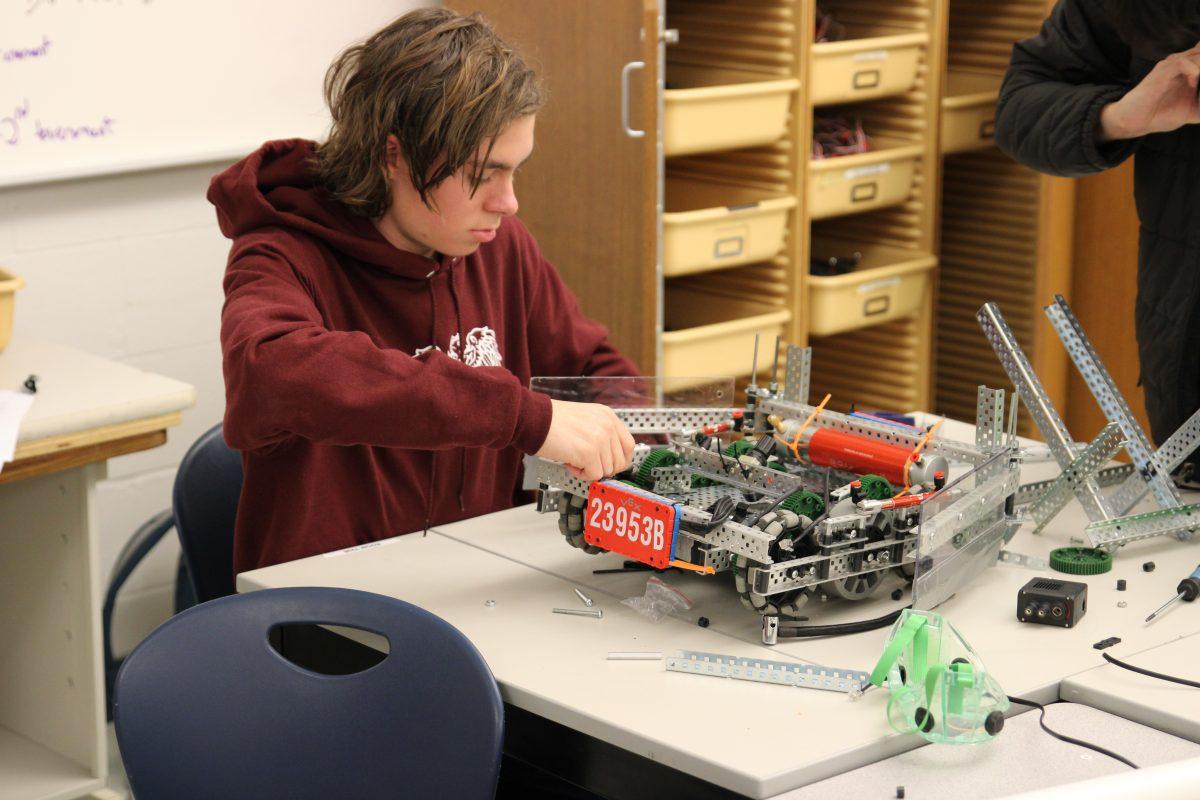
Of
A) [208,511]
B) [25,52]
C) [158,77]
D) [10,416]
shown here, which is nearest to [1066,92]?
[208,511]

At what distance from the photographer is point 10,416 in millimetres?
1950

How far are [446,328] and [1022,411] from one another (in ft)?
6.69

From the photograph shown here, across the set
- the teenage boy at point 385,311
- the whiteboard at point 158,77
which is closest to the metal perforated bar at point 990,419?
the teenage boy at point 385,311

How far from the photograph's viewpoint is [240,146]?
9.26ft

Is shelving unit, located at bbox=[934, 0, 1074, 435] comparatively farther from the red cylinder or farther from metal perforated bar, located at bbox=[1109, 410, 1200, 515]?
the red cylinder

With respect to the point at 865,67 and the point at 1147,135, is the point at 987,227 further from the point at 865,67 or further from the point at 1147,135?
the point at 1147,135

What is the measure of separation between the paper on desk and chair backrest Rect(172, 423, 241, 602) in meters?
0.22

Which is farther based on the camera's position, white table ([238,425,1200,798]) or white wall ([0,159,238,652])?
white wall ([0,159,238,652])

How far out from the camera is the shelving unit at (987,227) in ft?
11.0

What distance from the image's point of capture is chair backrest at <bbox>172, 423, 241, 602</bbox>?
197 cm

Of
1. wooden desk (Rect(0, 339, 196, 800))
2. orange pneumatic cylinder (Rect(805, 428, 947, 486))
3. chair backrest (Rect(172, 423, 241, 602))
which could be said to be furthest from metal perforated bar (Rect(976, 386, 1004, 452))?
wooden desk (Rect(0, 339, 196, 800))

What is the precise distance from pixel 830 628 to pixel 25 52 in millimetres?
1843

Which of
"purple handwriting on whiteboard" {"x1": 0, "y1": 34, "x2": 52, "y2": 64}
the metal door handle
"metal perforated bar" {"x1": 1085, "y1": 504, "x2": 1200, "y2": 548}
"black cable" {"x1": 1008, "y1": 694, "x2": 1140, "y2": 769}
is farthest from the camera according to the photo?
the metal door handle

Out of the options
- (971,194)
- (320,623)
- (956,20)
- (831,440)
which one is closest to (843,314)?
(971,194)
